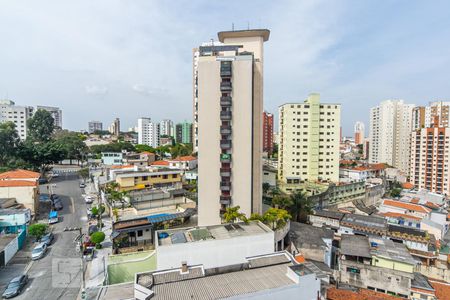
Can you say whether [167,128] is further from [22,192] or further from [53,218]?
[53,218]

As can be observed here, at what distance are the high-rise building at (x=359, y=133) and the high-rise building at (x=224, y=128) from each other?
142 m

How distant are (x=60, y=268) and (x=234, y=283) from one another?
689 inches

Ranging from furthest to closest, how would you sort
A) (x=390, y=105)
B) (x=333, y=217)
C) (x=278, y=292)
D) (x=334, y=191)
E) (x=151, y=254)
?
(x=390, y=105), (x=334, y=191), (x=333, y=217), (x=151, y=254), (x=278, y=292)

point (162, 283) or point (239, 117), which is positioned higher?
point (239, 117)

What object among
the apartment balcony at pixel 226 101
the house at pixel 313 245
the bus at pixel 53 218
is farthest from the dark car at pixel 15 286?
the apartment balcony at pixel 226 101

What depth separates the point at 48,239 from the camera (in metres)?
26.4

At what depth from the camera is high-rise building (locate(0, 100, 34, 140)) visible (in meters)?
93.1

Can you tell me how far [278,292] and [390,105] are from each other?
305ft

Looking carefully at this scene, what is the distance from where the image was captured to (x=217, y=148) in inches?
1175

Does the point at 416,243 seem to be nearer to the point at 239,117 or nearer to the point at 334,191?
the point at 334,191

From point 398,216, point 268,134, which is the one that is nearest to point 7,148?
point 398,216

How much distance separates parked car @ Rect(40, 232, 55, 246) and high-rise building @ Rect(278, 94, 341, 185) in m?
43.5

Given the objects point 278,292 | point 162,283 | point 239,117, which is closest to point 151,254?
point 162,283

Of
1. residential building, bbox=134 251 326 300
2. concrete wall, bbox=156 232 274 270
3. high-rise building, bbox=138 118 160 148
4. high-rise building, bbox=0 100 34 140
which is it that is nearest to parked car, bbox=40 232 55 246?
concrete wall, bbox=156 232 274 270
